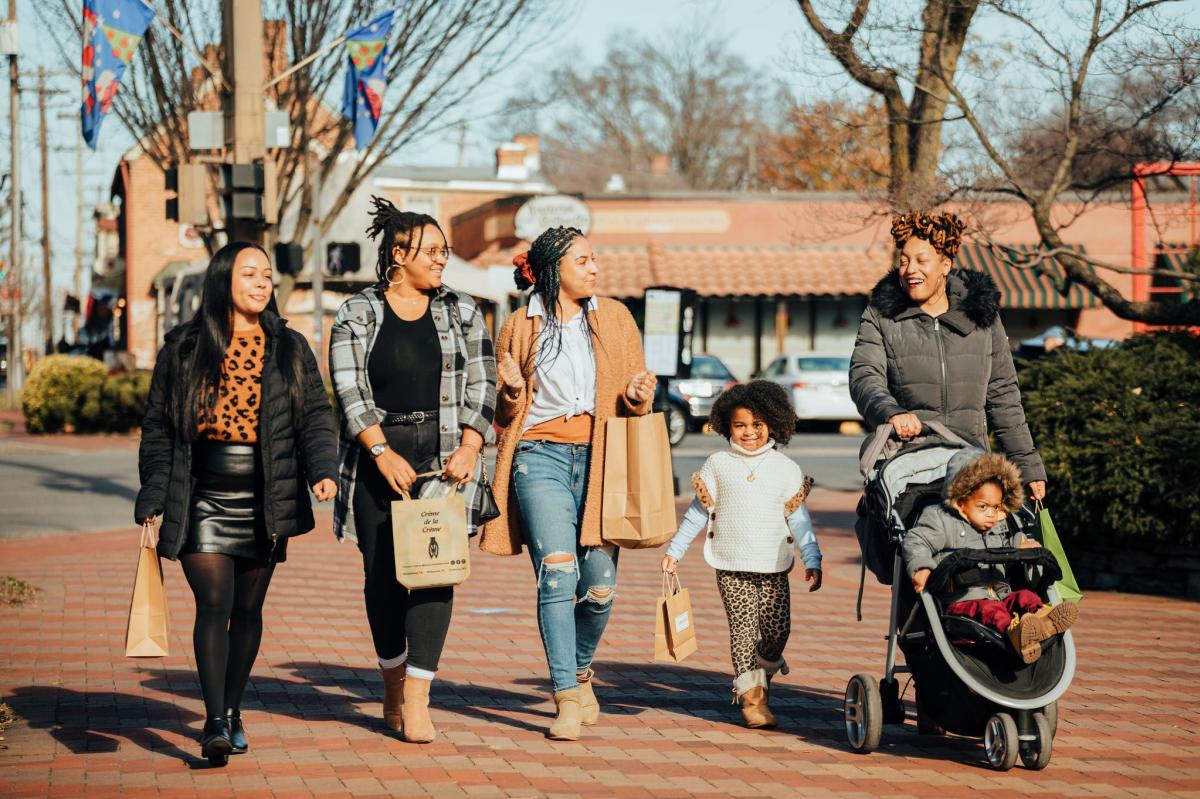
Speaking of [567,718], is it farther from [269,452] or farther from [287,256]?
[287,256]

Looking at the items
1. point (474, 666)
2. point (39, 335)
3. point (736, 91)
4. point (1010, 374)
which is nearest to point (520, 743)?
point (474, 666)

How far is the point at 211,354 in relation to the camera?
575cm

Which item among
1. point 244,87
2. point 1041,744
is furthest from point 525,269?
point 244,87

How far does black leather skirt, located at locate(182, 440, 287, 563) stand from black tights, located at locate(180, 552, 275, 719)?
6cm

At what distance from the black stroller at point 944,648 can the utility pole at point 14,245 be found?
36920 millimetres

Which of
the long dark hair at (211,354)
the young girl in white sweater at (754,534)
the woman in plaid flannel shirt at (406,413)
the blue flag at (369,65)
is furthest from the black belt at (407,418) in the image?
the blue flag at (369,65)

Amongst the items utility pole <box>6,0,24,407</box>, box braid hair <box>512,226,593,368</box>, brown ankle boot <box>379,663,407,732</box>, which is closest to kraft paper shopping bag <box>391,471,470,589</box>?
brown ankle boot <box>379,663,407,732</box>

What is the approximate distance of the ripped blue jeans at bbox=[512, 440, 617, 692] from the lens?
20.1 feet

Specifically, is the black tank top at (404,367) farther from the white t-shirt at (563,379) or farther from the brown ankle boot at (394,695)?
the brown ankle boot at (394,695)

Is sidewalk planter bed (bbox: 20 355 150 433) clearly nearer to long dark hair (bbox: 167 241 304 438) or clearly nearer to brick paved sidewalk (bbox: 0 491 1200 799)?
brick paved sidewalk (bbox: 0 491 1200 799)

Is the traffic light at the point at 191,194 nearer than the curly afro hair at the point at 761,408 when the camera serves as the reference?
No

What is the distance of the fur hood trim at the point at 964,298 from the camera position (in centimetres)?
627

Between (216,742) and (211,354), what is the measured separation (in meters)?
1.32

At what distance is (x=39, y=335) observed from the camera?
86500 mm
